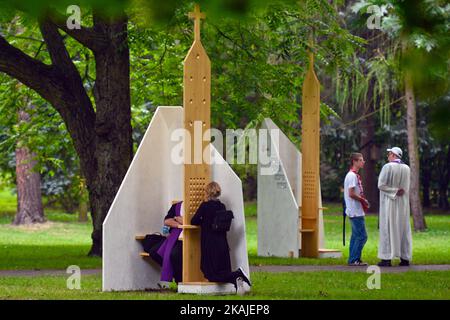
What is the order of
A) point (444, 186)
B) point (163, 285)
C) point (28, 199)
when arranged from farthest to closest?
point (444, 186) → point (28, 199) → point (163, 285)

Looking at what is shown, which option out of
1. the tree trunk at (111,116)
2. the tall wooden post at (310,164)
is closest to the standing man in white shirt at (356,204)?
the tall wooden post at (310,164)

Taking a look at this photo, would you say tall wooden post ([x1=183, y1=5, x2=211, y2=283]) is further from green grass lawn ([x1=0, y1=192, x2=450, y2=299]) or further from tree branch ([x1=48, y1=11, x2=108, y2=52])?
tree branch ([x1=48, y1=11, x2=108, y2=52])

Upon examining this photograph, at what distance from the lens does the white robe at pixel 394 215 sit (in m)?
19.2

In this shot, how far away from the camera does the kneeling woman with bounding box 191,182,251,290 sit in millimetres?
13508

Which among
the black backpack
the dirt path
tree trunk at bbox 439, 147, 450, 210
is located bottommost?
the dirt path

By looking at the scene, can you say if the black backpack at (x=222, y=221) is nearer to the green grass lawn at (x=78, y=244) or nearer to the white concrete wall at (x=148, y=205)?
the white concrete wall at (x=148, y=205)

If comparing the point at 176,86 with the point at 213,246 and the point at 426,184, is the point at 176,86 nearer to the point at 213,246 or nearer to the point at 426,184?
the point at 213,246

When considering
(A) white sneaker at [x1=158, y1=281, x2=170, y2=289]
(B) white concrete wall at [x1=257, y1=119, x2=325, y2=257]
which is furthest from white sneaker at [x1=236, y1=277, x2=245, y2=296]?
(B) white concrete wall at [x1=257, y1=119, x2=325, y2=257]

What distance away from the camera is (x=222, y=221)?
44.1 feet

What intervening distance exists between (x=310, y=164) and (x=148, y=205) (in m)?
8.12

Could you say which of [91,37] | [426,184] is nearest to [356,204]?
[91,37]

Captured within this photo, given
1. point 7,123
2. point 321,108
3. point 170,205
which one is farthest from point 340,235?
point 170,205

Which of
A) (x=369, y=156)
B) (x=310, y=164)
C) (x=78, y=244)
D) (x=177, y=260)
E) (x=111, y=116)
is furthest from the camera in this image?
(x=369, y=156)

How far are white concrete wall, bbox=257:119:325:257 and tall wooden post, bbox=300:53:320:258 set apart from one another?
221 millimetres
